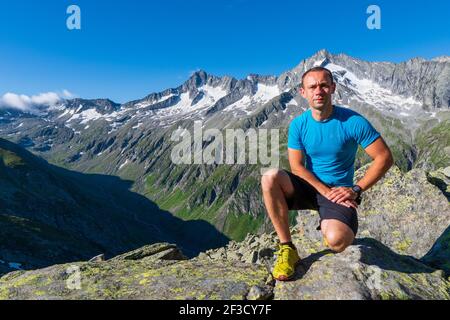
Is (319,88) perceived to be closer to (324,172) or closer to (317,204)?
(324,172)

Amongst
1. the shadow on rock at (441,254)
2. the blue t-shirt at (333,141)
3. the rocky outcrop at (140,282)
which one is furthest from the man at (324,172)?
the shadow on rock at (441,254)

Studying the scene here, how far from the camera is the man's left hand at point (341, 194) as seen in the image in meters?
11.1

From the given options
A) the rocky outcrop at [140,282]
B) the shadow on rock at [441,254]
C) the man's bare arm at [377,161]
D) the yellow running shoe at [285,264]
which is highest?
the man's bare arm at [377,161]

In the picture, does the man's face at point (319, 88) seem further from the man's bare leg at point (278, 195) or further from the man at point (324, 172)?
the man's bare leg at point (278, 195)

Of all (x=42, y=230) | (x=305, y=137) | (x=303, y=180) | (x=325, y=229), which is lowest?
(x=42, y=230)

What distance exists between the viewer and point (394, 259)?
12.2 meters

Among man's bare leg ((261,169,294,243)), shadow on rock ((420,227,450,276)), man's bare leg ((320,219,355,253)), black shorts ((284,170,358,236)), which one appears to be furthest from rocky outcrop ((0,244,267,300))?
shadow on rock ((420,227,450,276))

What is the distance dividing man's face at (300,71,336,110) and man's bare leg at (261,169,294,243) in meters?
2.44

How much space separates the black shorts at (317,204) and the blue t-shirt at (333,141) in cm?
60

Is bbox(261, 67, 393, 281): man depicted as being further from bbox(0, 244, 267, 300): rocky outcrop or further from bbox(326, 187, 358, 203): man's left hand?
bbox(0, 244, 267, 300): rocky outcrop

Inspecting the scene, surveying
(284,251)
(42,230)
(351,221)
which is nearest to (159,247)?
(284,251)
